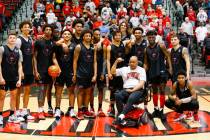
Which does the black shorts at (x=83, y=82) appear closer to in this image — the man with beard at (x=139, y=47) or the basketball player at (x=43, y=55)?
the basketball player at (x=43, y=55)

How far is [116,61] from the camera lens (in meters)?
9.42

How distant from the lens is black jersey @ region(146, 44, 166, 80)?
9.52m

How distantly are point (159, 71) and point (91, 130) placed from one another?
6.63 feet

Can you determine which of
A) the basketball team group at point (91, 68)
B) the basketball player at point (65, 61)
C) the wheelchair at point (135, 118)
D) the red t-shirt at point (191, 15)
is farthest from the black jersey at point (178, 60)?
the red t-shirt at point (191, 15)

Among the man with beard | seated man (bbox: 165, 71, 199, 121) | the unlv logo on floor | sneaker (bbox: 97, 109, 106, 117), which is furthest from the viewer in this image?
sneaker (bbox: 97, 109, 106, 117)

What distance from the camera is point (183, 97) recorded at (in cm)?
928

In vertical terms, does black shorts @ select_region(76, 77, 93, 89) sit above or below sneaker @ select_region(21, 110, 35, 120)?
above

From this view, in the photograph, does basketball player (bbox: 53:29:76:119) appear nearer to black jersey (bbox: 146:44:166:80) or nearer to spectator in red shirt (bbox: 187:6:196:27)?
black jersey (bbox: 146:44:166:80)

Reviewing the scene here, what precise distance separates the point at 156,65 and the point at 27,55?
2750 mm

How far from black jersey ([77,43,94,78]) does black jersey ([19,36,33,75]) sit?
1026 millimetres

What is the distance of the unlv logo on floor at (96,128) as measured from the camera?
27.7ft

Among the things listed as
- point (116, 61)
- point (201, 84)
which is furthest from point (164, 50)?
point (201, 84)

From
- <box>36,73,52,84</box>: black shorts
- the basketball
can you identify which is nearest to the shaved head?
the basketball

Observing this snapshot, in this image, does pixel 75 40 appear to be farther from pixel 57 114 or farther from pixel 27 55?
pixel 57 114
